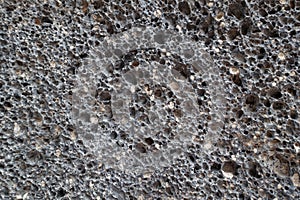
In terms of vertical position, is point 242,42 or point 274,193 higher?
point 242,42

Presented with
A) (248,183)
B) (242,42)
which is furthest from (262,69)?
(248,183)

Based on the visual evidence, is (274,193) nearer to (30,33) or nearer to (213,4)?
(213,4)

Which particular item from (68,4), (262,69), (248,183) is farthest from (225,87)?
(68,4)

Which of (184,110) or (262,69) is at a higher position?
(262,69)

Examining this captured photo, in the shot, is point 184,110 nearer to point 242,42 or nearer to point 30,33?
point 242,42

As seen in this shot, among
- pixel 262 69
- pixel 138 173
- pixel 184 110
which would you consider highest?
pixel 262 69

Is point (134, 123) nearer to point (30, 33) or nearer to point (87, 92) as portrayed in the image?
point (87, 92)
